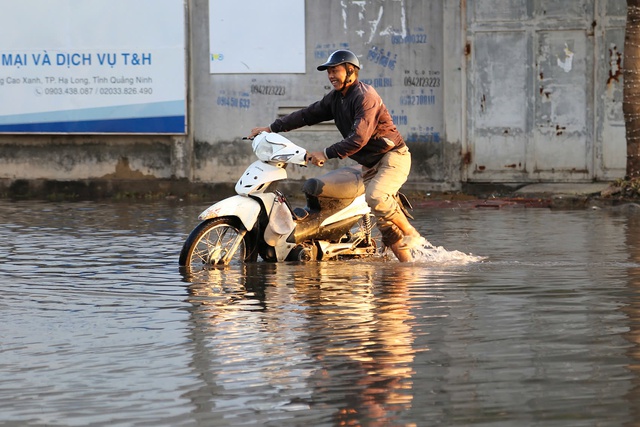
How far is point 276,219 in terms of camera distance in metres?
10.2

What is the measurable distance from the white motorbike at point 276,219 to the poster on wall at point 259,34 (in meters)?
7.34

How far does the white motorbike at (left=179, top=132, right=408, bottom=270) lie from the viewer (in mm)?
10023

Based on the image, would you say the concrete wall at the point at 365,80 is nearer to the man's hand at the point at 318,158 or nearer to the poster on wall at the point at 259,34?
the poster on wall at the point at 259,34

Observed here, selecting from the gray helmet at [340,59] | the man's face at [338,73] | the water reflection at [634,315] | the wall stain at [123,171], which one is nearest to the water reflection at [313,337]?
the water reflection at [634,315]

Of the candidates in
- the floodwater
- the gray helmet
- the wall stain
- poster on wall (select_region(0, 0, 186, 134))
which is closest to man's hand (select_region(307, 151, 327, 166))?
the gray helmet

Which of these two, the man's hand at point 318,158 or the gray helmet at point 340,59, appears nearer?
the man's hand at point 318,158

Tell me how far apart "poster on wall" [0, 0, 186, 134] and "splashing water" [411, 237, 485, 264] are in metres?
7.66

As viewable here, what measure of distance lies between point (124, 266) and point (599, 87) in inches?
344

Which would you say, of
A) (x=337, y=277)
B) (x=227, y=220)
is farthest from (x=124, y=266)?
(x=337, y=277)

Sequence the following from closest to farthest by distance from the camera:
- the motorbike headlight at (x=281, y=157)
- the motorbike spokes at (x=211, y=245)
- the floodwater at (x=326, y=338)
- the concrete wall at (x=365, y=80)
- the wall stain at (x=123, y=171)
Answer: the floodwater at (x=326, y=338) → the motorbike spokes at (x=211, y=245) → the motorbike headlight at (x=281, y=157) → the concrete wall at (x=365, y=80) → the wall stain at (x=123, y=171)

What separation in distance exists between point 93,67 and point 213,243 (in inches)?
336

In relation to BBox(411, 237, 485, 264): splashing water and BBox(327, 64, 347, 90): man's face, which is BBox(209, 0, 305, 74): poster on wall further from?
BBox(327, 64, 347, 90): man's face

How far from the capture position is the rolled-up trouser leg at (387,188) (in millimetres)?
10344

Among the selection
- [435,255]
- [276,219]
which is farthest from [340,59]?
[435,255]
